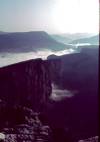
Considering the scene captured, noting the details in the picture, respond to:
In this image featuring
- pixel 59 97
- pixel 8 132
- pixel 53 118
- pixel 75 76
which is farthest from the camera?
pixel 75 76

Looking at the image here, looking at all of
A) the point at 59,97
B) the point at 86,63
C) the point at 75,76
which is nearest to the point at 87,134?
the point at 59,97

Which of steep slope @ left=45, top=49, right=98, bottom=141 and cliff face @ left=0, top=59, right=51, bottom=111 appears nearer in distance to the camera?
cliff face @ left=0, top=59, right=51, bottom=111

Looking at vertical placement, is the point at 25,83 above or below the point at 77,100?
above

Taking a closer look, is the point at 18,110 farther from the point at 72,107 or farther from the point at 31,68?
the point at 72,107

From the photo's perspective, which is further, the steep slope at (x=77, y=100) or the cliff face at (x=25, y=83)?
the steep slope at (x=77, y=100)

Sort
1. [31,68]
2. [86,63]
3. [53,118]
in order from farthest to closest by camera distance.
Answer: [86,63] → [53,118] → [31,68]

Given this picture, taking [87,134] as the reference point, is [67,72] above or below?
above

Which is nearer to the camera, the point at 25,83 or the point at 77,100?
the point at 25,83

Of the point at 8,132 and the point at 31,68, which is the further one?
the point at 31,68
